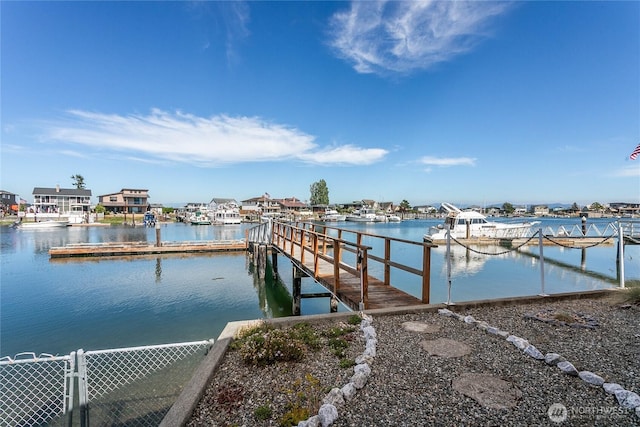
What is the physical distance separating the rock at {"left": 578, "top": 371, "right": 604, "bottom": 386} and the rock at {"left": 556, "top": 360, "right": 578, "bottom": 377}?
0.19 feet

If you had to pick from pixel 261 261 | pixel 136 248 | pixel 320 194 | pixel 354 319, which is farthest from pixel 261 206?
pixel 354 319

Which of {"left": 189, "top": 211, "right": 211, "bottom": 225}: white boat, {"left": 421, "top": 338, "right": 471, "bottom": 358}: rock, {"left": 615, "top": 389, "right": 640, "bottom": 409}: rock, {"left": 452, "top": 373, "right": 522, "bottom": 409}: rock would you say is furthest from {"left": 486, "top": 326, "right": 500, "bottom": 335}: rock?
{"left": 189, "top": 211, "right": 211, "bottom": 225}: white boat

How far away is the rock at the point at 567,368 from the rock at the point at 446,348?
1071 mm

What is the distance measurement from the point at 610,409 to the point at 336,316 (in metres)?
3.88

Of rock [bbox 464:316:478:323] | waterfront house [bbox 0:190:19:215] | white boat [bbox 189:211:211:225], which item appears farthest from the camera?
waterfront house [bbox 0:190:19:215]

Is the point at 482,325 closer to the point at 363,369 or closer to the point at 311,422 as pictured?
the point at 363,369

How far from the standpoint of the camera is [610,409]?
3.19 m

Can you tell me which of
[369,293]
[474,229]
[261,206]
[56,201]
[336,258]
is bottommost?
[474,229]

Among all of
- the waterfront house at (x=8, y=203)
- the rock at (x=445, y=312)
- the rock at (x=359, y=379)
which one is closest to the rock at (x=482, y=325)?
the rock at (x=445, y=312)

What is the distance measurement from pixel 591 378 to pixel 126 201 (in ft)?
336

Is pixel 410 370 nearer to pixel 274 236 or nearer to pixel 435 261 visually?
pixel 274 236

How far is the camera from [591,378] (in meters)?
3.64

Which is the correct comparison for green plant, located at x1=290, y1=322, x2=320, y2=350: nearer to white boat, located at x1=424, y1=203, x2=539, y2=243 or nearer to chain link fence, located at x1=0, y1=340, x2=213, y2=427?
chain link fence, located at x1=0, y1=340, x2=213, y2=427

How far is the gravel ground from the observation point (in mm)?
3129
